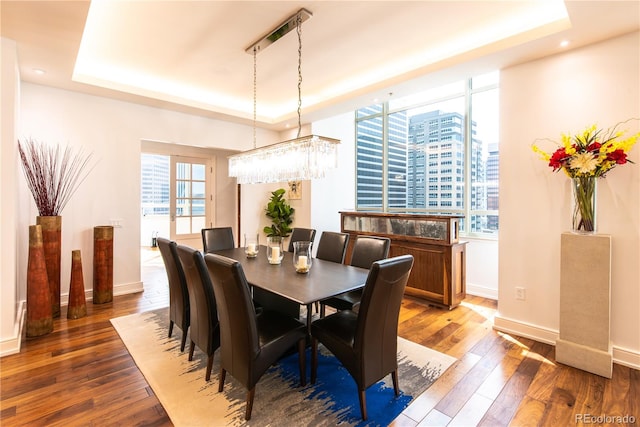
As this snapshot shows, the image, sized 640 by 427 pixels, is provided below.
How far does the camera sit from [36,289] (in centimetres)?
300

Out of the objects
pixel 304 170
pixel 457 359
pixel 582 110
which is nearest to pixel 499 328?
pixel 457 359

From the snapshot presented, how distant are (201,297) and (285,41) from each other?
250 centimetres

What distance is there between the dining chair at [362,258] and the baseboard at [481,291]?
2250 millimetres

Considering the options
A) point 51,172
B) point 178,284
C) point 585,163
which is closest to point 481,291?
point 585,163

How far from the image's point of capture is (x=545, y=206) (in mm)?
2961

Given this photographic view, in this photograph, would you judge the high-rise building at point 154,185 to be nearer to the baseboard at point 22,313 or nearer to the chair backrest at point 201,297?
the baseboard at point 22,313

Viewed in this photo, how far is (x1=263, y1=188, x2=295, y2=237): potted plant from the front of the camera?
5891mm

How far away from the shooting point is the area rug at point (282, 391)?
1935 millimetres

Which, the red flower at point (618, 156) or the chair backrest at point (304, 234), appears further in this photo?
the chair backrest at point (304, 234)

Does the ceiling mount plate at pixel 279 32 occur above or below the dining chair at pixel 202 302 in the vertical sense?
above

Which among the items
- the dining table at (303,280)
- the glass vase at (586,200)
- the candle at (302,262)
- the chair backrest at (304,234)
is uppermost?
the glass vase at (586,200)

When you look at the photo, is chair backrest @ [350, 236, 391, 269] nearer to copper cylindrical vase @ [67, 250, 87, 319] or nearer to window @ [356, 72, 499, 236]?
window @ [356, 72, 499, 236]

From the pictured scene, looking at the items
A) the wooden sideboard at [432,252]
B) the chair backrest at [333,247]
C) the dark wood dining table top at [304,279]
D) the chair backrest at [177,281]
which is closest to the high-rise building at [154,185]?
the chair backrest at [177,281]

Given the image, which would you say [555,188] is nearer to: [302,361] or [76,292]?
[302,361]
